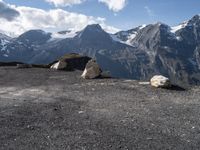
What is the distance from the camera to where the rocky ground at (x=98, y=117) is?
627 inches

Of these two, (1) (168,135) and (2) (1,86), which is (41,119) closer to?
(1) (168,135)

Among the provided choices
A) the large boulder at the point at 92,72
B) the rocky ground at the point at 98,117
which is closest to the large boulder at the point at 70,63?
the large boulder at the point at 92,72

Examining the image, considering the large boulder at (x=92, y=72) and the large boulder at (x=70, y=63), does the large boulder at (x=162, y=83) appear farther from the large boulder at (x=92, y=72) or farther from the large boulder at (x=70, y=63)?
the large boulder at (x=70, y=63)

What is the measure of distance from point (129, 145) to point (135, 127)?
2.58 metres

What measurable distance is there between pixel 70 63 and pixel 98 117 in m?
27.3

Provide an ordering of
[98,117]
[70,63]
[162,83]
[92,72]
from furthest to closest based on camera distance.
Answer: [70,63], [92,72], [162,83], [98,117]

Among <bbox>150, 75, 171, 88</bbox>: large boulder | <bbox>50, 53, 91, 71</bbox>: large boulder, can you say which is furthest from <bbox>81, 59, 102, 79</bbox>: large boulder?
<bbox>50, 53, 91, 71</bbox>: large boulder

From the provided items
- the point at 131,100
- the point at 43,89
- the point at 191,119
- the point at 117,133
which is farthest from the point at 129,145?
the point at 43,89

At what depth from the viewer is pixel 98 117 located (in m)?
20.0

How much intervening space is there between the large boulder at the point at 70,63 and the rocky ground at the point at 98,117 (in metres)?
12.5

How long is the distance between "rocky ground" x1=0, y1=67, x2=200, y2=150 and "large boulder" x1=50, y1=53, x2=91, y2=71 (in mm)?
12454

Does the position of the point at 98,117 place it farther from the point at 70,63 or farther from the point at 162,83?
the point at 70,63

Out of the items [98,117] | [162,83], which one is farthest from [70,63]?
[98,117]

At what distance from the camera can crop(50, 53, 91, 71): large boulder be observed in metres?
43.8
